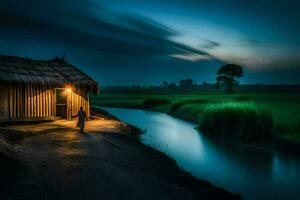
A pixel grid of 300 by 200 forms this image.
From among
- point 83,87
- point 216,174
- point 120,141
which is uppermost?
point 83,87

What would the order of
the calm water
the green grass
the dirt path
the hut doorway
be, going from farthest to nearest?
the hut doorway → the green grass → the calm water → the dirt path

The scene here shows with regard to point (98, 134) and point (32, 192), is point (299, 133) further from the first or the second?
point (32, 192)

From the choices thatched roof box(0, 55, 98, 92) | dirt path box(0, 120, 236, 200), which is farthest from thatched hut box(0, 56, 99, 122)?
dirt path box(0, 120, 236, 200)

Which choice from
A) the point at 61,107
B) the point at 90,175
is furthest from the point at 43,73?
the point at 90,175

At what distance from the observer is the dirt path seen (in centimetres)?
683

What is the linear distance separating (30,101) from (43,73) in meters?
1.99

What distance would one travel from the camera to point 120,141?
1368 centimetres

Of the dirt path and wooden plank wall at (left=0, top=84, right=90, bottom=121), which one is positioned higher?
wooden plank wall at (left=0, top=84, right=90, bottom=121)

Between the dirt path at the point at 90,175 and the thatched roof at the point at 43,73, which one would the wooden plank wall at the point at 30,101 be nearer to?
the thatched roof at the point at 43,73

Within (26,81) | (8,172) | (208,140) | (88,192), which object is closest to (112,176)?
(88,192)

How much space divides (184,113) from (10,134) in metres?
24.4

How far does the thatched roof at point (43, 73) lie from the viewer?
16.4m

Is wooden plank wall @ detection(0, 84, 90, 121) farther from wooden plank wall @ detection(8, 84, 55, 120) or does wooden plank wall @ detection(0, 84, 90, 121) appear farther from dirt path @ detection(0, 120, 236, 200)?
dirt path @ detection(0, 120, 236, 200)

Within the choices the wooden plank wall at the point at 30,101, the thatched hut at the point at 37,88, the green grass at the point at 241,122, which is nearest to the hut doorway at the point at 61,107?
the thatched hut at the point at 37,88
